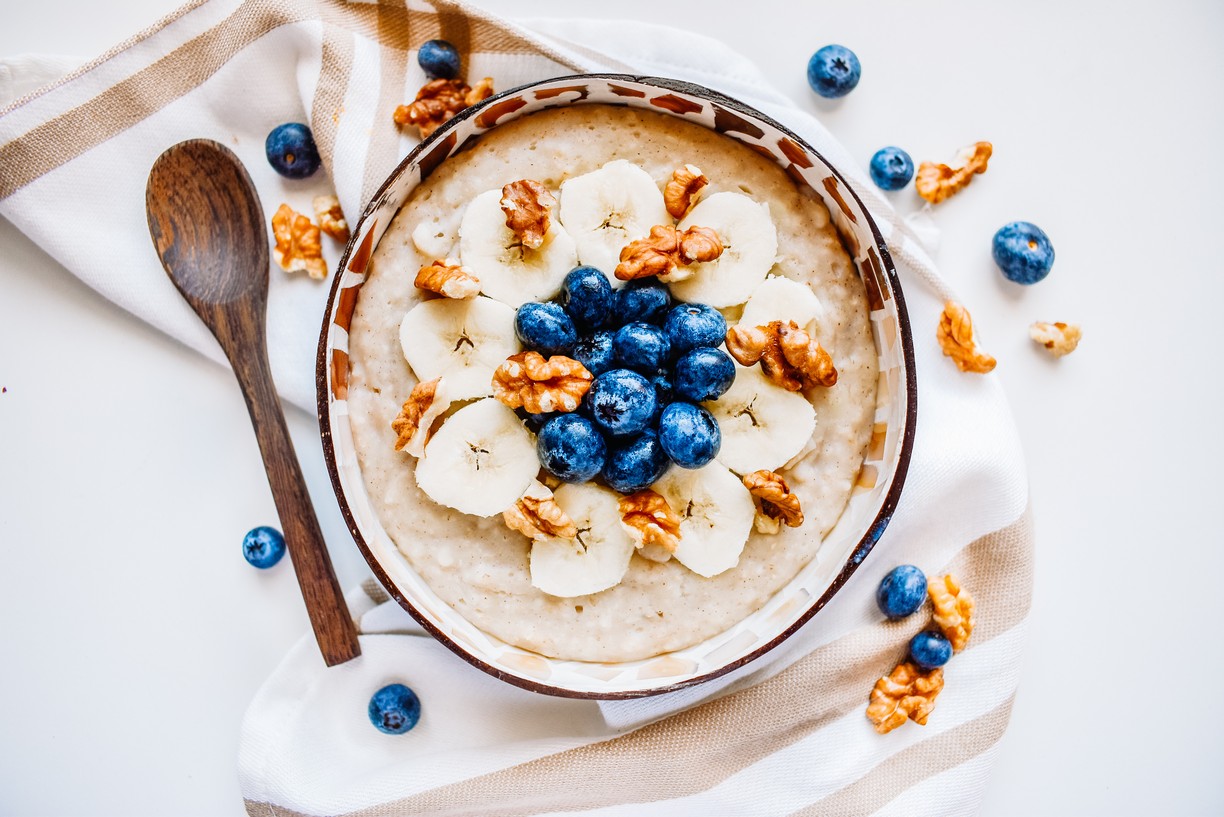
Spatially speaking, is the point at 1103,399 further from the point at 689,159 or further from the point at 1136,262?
the point at 689,159

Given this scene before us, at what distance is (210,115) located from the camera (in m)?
1.56

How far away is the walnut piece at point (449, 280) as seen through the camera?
4.26ft

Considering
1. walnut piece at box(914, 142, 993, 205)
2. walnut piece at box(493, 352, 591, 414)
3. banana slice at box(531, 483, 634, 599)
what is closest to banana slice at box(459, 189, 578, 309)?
walnut piece at box(493, 352, 591, 414)

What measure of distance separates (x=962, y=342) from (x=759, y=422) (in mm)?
439

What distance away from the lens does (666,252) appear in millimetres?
1313

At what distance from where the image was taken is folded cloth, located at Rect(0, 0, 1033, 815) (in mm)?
1508

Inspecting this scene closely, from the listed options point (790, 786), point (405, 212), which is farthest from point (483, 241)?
point (790, 786)

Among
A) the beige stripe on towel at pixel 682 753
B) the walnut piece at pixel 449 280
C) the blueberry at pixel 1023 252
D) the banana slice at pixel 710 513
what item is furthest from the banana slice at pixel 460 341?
the blueberry at pixel 1023 252

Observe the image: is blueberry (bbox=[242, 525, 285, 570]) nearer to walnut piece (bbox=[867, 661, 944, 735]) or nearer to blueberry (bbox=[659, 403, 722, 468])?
blueberry (bbox=[659, 403, 722, 468])

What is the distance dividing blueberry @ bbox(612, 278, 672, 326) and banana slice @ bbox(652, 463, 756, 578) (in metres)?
0.27

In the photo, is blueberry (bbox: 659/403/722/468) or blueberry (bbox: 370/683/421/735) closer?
blueberry (bbox: 659/403/722/468)

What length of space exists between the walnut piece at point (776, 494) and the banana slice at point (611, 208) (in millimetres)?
406

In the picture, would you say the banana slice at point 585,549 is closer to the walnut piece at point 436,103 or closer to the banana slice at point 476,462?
the banana slice at point 476,462

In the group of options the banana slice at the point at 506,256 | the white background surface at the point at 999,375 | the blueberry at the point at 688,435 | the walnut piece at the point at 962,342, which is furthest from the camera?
the white background surface at the point at 999,375
